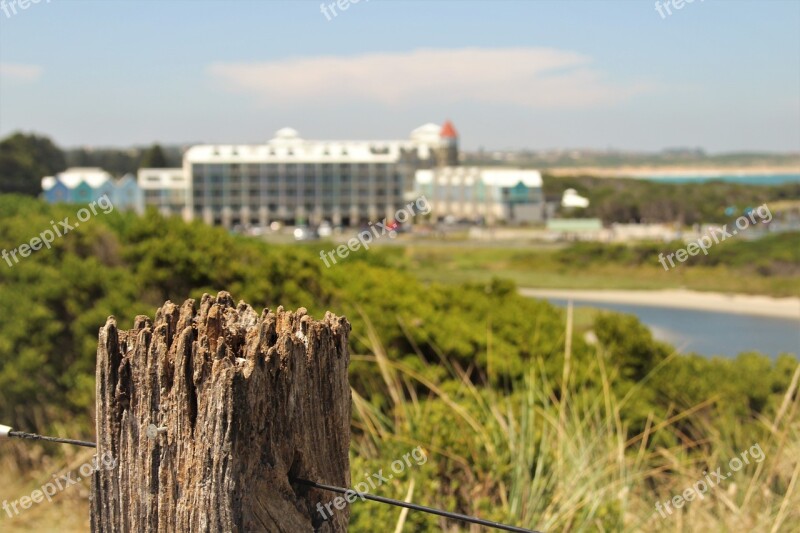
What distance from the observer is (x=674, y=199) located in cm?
4003

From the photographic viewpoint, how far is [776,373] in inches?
375

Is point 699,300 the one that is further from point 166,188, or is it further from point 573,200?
point 166,188

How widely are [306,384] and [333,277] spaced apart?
818 cm

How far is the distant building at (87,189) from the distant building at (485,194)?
19200 millimetres

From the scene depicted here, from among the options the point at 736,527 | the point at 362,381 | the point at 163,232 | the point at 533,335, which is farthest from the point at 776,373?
the point at 163,232

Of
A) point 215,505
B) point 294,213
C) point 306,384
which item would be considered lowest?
point 294,213

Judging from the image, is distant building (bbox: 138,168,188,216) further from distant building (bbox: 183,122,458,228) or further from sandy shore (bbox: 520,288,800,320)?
sandy shore (bbox: 520,288,800,320)

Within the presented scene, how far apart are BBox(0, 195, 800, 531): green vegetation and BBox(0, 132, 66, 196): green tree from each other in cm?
4158

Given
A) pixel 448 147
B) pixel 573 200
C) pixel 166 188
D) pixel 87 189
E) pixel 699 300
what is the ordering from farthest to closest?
pixel 448 147, pixel 166 188, pixel 87 189, pixel 573 200, pixel 699 300

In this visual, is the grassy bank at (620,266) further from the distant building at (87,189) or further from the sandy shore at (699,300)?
the distant building at (87,189)

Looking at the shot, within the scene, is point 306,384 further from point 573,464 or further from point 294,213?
point 294,213

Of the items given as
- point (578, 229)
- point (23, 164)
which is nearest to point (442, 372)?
point (578, 229)

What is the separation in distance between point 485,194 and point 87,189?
23939 millimetres

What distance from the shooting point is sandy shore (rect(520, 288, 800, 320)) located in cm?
1768
